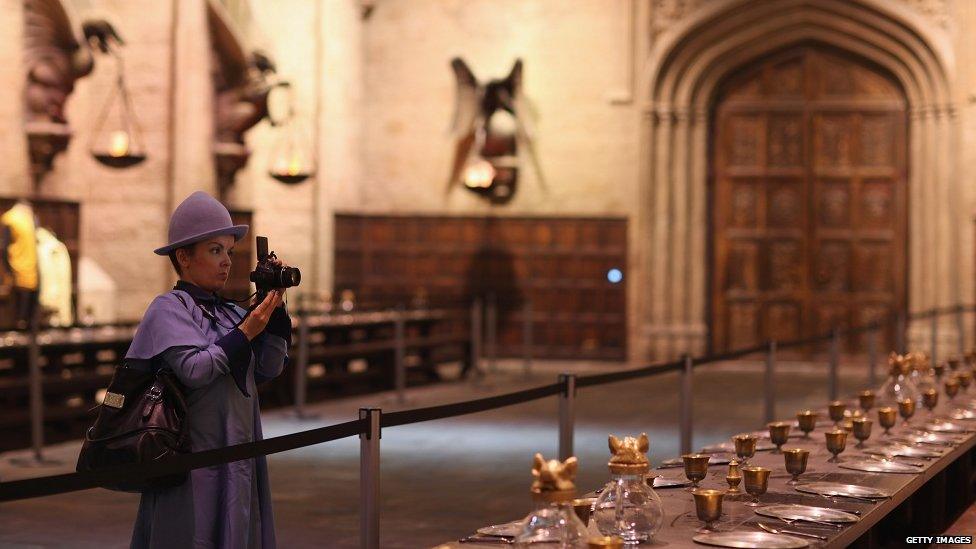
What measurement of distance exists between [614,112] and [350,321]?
6.01m

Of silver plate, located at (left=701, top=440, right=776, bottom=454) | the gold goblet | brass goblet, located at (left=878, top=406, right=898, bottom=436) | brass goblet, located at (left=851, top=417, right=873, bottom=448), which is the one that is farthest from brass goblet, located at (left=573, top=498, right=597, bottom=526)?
brass goblet, located at (left=878, top=406, right=898, bottom=436)

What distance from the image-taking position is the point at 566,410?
557cm

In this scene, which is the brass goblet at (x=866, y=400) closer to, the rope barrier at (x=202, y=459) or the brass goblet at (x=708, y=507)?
the rope barrier at (x=202, y=459)

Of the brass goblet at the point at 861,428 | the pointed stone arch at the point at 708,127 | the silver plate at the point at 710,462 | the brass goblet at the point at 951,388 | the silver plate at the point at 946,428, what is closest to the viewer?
the silver plate at the point at 710,462

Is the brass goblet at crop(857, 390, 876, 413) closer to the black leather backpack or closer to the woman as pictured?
the woman

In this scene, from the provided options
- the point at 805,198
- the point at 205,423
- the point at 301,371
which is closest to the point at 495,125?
the point at 805,198

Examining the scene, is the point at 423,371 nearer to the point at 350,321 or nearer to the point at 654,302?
the point at 350,321

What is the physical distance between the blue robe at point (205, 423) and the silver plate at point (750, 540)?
116 centimetres

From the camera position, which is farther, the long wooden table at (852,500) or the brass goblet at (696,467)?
the brass goblet at (696,467)

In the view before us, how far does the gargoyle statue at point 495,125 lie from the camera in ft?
59.1

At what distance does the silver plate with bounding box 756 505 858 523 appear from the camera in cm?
361

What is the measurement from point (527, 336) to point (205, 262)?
13770 millimetres

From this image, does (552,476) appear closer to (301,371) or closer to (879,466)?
(879,466)

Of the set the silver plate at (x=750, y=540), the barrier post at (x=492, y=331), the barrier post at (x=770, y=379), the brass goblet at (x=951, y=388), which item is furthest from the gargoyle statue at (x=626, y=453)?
the barrier post at (x=492, y=331)
